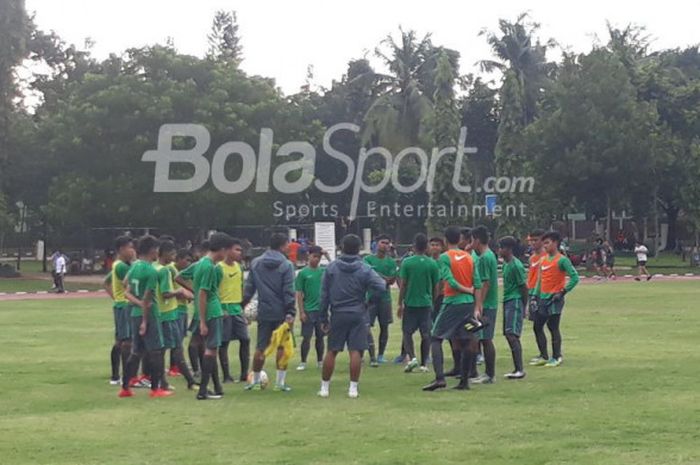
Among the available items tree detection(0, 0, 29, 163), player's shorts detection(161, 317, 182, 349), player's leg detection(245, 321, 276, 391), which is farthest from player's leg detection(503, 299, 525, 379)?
tree detection(0, 0, 29, 163)

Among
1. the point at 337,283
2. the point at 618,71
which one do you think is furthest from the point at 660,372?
the point at 618,71

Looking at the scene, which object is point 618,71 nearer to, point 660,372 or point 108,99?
point 108,99

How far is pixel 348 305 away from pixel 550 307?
3947 mm

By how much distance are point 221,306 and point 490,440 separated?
4.68 metres

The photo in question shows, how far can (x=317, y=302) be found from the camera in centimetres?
1631

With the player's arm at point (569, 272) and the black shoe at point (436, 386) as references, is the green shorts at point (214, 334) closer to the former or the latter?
the black shoe at point (436, 386)

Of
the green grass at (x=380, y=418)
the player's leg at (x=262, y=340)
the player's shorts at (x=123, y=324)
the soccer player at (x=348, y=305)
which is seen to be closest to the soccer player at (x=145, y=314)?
the green grass at (x=380, y=418)

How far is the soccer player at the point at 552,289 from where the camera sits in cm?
1581

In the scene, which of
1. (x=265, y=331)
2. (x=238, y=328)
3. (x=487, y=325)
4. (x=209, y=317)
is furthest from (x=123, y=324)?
(x=487, y=325)

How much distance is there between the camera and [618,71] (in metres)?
55.1

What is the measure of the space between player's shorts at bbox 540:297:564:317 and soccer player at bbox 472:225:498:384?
3.99 feet

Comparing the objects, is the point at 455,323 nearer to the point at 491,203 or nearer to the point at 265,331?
the point at 265,331

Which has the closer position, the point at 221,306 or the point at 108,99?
the point at 221,306

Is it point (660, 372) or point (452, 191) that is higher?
point (452, 191)
